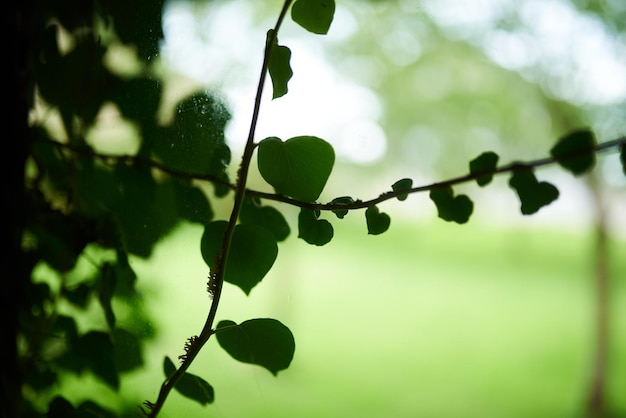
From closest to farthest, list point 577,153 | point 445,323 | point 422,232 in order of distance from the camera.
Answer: point 577,153
point 422,232
point 445,323

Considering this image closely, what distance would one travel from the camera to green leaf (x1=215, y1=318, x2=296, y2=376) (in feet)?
0.77

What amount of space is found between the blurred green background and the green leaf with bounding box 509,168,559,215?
0.08m

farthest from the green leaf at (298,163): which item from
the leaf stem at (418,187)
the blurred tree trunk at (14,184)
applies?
the blurred tree trunk at (14,184)

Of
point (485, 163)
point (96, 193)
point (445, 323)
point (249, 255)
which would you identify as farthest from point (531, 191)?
point (445, 323)

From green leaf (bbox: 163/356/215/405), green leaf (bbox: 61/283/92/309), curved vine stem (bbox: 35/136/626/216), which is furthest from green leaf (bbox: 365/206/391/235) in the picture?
green leaf (bbox: 61/283/92/309)

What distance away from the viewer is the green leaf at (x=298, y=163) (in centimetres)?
23

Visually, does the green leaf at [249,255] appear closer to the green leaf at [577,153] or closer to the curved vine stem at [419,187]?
the curved vine stem at [419,187]

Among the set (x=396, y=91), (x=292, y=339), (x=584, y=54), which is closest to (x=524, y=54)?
(x=584, y=54)

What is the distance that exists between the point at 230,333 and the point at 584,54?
294 millimetres

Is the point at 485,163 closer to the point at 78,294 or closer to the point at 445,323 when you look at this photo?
the point at 78,294

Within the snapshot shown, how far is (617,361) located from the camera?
Result: 2.43 ft

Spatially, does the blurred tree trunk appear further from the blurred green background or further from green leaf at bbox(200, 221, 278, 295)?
green leaf at bbox(200, 221, 278, 295)

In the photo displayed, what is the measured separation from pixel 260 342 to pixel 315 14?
15 cm

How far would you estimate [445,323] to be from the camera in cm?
83
